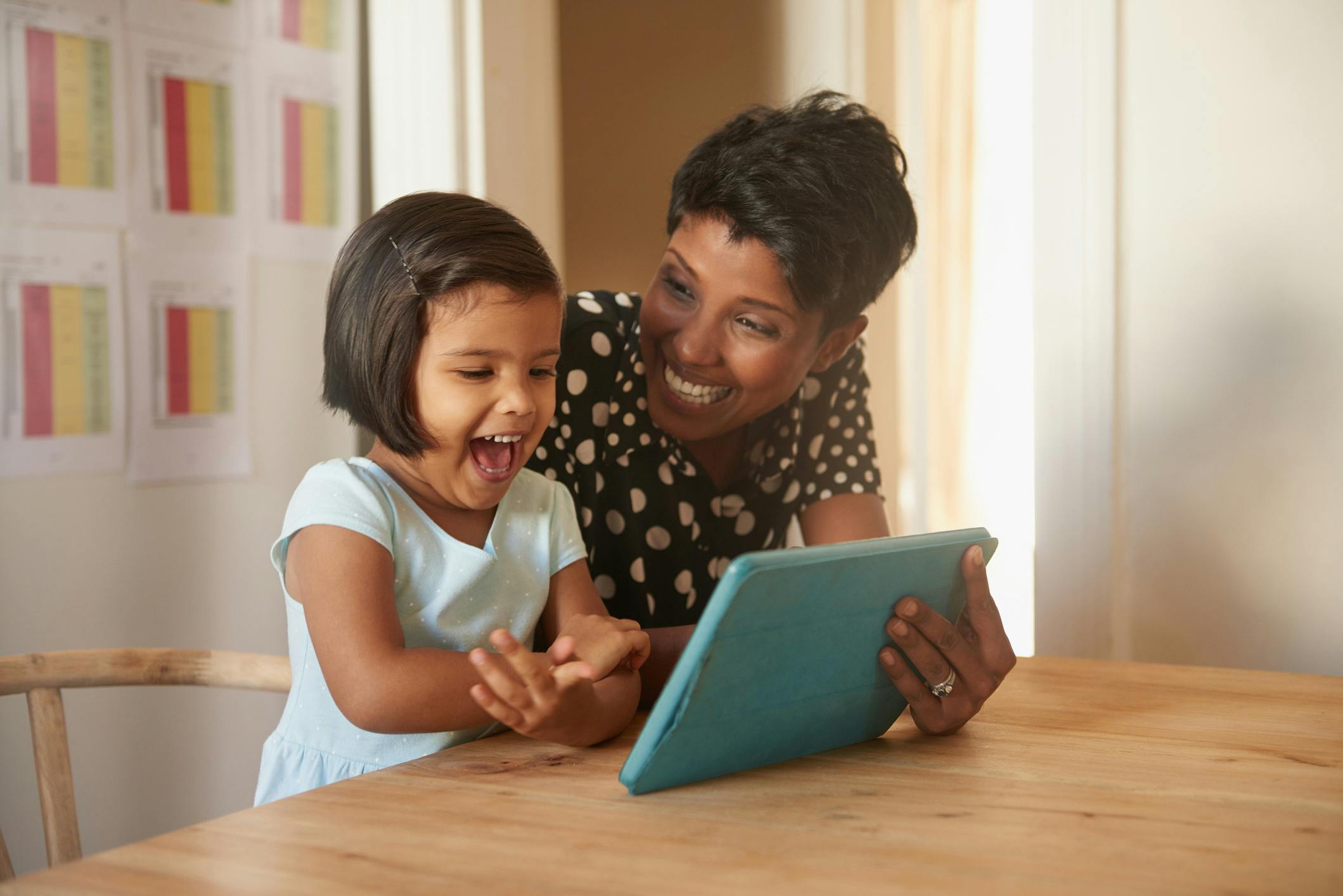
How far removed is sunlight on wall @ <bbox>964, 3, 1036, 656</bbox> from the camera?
96.1 inches

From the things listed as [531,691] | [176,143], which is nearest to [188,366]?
[176,143]

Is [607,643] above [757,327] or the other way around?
the other way around

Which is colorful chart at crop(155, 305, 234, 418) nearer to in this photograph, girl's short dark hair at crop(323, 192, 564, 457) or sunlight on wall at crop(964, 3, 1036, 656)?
girl's short dark hair at crop(323, 192, 564, 457)

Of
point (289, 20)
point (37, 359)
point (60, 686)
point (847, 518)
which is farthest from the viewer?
point (289, 20)

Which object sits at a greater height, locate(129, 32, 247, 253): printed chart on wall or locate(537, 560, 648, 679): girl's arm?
locate(129, 32, 247, 253): printed chart on wall

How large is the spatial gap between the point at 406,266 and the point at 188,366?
984 mm

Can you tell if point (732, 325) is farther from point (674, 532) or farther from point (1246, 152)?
point (1246, 152)

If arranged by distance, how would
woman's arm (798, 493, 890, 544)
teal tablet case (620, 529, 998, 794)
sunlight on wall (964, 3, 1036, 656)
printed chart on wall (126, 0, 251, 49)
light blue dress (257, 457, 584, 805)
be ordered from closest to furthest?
teal tablet case (620, 529, 998, 794) → light blue dress (257, 457, 584, 805) → woman's arm (798, 493, 890, 544) → printed chart on wall (126, 0, 251, 49) → sunlight on wall (964, 3, 1036, 656)

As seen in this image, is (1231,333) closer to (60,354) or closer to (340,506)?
(340,506)

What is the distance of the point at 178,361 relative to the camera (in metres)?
1.75

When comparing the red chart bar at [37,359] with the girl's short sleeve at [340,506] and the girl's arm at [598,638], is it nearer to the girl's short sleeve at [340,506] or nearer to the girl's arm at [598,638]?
the girl's short sleeve at [340,506]

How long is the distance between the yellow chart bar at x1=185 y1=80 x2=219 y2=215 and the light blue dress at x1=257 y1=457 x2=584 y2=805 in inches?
39.1

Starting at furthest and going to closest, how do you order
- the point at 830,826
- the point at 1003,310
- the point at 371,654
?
the point at 1003,310 < the point at 371,654 < the point at 830,826

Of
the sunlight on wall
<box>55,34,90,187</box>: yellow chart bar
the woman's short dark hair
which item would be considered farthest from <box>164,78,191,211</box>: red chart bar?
the sunlight on wall
